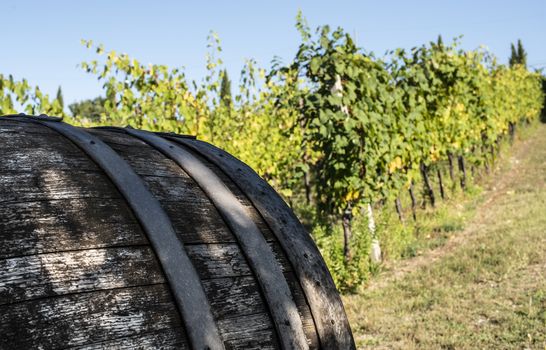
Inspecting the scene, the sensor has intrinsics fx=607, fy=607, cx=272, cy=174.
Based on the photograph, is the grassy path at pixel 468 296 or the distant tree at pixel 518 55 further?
the distant tree at pixel 518 55

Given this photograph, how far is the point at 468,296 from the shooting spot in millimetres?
6910

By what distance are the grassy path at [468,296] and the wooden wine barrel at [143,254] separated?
4.13 metres

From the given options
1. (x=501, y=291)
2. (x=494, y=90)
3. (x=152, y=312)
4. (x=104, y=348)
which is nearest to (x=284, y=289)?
(x=152, y=312)

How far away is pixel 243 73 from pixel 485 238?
4.84 m

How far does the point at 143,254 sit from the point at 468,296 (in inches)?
243

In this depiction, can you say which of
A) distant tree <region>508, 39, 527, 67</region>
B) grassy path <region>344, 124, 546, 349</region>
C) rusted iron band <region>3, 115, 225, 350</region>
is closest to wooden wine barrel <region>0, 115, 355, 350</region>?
rusted iron band <region>3, 115, 225, 350</region>

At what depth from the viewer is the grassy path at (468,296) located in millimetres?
5668

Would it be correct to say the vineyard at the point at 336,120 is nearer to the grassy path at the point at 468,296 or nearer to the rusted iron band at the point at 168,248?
the grassy path at the point at 468,296

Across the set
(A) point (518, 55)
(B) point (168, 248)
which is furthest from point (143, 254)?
(A) point (518, 55)

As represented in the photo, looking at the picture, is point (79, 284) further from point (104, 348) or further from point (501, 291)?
point (501, 291)

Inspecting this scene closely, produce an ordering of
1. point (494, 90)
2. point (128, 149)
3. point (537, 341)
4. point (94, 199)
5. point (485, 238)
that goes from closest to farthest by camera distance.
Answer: point (94, 199)
point (128, 149)
point (537, 341)
point (485, 238)
point (494, 90)

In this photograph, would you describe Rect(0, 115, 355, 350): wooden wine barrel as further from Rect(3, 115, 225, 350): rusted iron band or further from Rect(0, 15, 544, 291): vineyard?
Rect(0, 15, 544, 291): vineyard

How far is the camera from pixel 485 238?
382 inches

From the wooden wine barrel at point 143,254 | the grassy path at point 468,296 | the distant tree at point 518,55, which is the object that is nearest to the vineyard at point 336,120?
the grassy path at point 468,296
